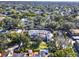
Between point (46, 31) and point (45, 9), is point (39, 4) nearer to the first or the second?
point (45, 9)

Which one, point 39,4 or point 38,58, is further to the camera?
point 39,4

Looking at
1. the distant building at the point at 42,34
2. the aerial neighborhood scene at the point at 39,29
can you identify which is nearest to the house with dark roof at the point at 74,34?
the aerial neighborhood scene at the point at 39,29

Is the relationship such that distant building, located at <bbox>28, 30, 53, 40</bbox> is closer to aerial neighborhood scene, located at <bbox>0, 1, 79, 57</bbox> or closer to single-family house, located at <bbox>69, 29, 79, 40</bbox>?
aerial neighborhood scene, located at <bbox>0, 1, 79, 57</bbox>

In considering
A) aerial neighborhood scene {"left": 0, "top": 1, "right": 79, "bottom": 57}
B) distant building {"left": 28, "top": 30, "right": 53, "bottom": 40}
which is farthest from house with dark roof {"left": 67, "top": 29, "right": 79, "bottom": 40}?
distant building {"left": 28, "top": 30, "right": 53, "bottom": 40}

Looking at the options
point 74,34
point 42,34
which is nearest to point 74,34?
point 74,34

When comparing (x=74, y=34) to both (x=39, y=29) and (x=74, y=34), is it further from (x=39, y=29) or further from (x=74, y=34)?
(x=39, y=29)

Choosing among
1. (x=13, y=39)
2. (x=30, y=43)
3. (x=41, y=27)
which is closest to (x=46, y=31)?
(x=41, y=27)

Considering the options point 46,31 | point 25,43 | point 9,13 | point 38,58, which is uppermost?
point 9,13

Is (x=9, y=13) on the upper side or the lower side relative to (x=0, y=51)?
upper

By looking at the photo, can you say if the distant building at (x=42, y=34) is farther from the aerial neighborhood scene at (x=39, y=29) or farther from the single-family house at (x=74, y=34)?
the single-family house at (x=74, y=34)
